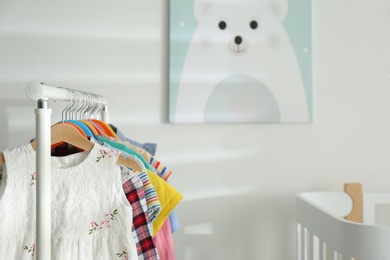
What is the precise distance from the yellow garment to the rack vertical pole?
1.12 feet

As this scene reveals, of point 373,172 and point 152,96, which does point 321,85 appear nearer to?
point 373,172

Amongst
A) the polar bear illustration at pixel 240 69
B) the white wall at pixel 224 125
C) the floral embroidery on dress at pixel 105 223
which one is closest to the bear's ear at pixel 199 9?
the polar bear illustration at pixel 240 69

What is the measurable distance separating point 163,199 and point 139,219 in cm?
10

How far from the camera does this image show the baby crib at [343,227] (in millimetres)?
1356

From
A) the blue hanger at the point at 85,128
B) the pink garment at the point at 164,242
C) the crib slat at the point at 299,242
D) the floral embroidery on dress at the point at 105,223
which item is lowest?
the crib slat at the point at 299,242

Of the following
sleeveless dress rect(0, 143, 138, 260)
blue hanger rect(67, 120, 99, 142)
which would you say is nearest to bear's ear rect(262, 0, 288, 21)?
blue hanger rect(67, 120, 99, 142)

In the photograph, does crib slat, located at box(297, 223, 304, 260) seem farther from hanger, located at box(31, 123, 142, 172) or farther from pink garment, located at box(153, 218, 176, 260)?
hanger, located at box(31, 123, 142, 172)

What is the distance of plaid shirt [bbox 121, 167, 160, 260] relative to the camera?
4.09 ft

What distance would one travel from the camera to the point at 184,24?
2.16 m

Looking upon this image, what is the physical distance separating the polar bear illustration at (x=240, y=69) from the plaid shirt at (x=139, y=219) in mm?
905

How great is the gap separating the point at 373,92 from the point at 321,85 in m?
0.23

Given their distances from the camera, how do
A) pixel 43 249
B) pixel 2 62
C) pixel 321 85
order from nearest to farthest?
pixel 43 249 → pixel 2 62 → pixel 321 85

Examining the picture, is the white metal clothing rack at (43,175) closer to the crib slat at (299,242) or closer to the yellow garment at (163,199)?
the yellow garment at (163,199)

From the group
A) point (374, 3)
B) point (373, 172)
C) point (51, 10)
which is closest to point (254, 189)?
point (373, 172)
